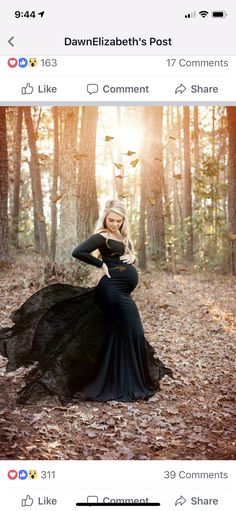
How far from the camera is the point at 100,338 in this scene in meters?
6.41

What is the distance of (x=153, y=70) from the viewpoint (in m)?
4.81

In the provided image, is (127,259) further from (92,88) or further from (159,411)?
(92,88)

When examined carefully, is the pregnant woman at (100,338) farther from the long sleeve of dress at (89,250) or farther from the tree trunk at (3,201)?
the tree trunk at (3,201)

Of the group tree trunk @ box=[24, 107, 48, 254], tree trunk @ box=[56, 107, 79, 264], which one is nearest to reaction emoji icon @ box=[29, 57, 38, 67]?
tree trunk @ box=[56, 107, 79, 264]

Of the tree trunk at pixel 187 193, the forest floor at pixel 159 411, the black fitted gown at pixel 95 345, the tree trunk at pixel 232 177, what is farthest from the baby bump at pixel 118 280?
the tree trunk at pixel 187 193

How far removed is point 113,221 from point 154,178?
7.31 metres

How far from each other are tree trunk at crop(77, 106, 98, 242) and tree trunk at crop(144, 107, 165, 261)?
2.76 meters

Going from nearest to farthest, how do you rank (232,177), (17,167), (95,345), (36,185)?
(95,345), (232,177), (36,185), (17,167)

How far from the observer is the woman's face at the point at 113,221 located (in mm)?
6266

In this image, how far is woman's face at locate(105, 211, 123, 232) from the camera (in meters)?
6.27
